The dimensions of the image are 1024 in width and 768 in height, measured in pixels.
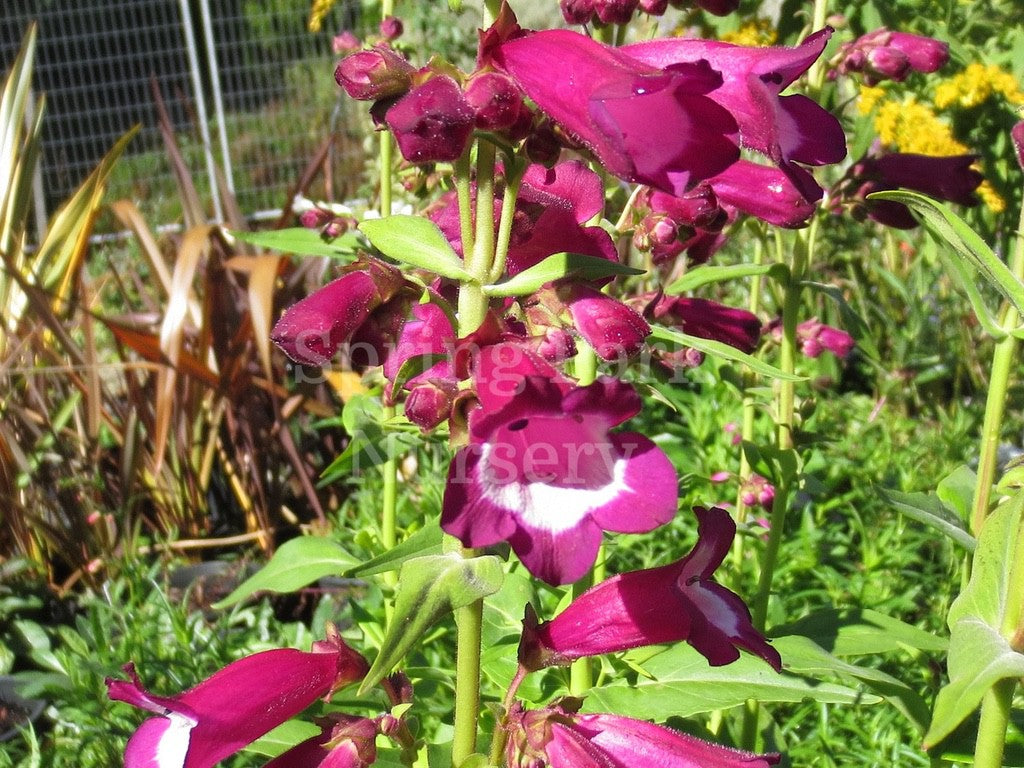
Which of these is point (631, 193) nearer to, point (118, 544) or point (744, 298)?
point (118, 544)

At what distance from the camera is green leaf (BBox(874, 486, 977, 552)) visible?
44.6 inches

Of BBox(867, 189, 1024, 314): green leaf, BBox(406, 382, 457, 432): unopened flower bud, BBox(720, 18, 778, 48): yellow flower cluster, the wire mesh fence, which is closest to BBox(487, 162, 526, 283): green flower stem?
BBox(406, 382, 457, 432): unopened flower bud

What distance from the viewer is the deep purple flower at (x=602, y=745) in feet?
2.98

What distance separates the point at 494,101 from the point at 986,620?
2.25 ft

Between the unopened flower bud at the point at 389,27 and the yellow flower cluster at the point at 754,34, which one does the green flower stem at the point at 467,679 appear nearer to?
the unopened flower bud at the point at 389,27

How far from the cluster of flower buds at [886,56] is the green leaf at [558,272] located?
0.96 meters

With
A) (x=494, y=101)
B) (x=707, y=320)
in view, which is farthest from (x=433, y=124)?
(x=707, y=320)

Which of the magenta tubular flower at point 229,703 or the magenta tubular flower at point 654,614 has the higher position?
the magenta tubular flower at point 654,614

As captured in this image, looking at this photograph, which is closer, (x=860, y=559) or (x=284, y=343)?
(x=284, y=343)

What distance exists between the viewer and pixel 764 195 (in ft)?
4.09

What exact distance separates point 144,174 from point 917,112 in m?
6.32

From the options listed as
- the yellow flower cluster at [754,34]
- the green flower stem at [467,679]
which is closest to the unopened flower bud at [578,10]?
the green flower stem at [467,679]

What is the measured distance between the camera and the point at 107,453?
2.80 meters

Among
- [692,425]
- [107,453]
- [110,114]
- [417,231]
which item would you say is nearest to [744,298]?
[692,425]
